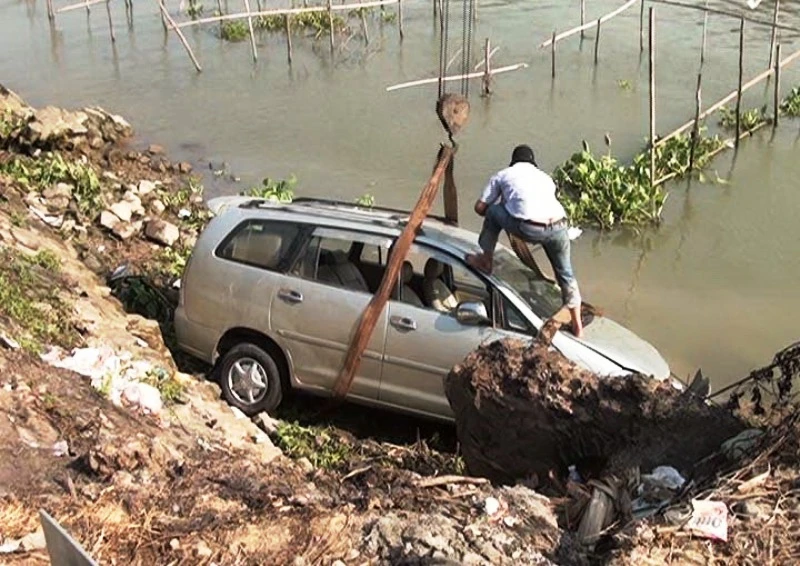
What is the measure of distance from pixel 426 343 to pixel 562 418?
5.69ft

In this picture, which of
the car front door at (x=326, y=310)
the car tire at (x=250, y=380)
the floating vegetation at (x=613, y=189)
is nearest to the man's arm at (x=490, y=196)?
the car front door at (x=326, y=310)

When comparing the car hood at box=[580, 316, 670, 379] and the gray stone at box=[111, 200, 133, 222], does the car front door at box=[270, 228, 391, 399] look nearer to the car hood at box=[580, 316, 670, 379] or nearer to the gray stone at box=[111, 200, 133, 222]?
the car hood at box=[580, 316, 670, 379]

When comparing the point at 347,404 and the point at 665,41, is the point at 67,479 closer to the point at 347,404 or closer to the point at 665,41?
the point at 347,404

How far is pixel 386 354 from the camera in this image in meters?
7.62

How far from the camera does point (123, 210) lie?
11.9 meters

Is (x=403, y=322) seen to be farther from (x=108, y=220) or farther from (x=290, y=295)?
(x=108, y=220)

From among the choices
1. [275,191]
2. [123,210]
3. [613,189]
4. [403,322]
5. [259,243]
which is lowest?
[613,189]

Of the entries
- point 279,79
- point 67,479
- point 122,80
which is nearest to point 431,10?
point 279,79

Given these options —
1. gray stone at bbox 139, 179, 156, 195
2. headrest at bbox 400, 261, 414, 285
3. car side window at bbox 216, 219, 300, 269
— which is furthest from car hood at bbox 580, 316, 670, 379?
gray stone at bbox 139, 179, 156, 195

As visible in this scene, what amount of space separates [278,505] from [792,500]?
2.36 metres

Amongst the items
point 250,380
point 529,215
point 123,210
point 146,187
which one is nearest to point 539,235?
point 529,215

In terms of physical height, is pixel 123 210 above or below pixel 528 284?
below

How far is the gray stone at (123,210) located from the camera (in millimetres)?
11703

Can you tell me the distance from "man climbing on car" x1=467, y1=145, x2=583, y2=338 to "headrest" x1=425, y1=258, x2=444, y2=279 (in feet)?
1.17
